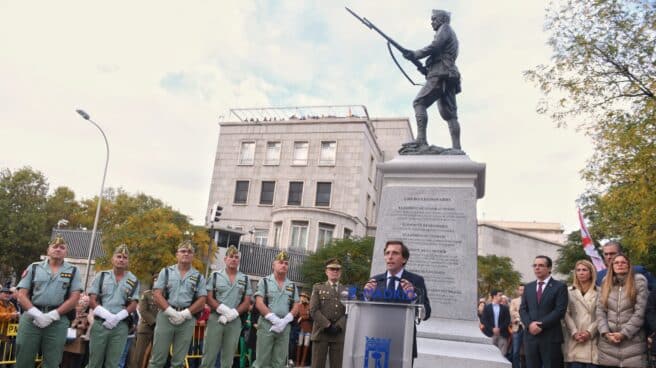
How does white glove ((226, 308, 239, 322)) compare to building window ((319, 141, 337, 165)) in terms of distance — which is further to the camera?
building window ((319, 141, 337, 165))

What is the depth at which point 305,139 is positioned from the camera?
4162cm

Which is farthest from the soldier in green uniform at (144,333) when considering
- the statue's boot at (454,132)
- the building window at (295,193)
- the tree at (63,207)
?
the tree at (63,207)

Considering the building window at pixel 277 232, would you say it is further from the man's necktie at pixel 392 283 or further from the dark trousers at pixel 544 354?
the man's necktie at pixel 392 283

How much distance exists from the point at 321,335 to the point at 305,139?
3507cm

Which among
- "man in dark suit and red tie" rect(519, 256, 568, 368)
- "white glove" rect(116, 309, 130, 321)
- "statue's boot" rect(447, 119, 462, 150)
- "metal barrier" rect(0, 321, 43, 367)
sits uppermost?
"statue's boot" rect(447, 119, 462, 150)

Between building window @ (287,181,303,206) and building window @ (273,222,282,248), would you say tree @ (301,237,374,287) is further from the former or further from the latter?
building window @ (287,181,303,206)

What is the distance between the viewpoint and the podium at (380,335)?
3.90 meters

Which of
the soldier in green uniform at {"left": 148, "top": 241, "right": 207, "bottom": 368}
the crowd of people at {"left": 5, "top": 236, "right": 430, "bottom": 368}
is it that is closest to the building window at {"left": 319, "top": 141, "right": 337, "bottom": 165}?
the crowd of people at {"left": 5, "top": 236, "right": 430, "bottom": 368}

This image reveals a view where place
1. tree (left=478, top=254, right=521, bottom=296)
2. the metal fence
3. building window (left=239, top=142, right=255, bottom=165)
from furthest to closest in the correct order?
building window (left=239, top=142, right=255, bottom=165) → tree (left=478, top=254, right=521, bottom=296) → the metal fence

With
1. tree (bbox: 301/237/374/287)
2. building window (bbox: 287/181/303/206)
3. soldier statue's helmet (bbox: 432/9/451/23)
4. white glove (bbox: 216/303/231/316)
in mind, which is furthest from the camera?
building window (bbox: 287/181/303/206)

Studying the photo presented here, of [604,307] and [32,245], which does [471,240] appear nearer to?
[604,307]

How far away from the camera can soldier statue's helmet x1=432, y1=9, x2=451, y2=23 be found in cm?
858

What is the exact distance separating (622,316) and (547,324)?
0.78 metres

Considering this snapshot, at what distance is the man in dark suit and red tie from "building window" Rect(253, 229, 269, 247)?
33850 mm
